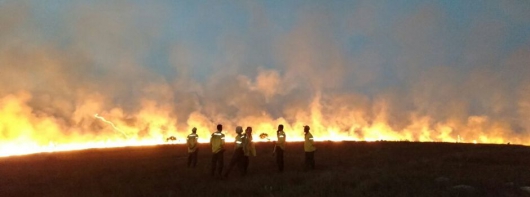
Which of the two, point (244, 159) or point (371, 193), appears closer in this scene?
point (371, 193)

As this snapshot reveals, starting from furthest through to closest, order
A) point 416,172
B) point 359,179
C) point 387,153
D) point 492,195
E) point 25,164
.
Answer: point 387,153 → point 25,164 → point 416,172 → point 359,179 → point 492,195

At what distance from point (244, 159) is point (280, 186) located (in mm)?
4015

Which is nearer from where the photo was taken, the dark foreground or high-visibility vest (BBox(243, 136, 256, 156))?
the dark foreground

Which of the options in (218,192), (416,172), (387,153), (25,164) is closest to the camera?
(218,192)

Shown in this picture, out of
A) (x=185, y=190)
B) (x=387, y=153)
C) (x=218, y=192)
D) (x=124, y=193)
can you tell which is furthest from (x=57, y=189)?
(x=387, y=153)

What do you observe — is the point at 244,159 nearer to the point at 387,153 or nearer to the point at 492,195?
the point at 492,195

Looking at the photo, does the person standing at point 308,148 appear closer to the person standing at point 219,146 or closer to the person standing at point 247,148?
the person standing at point 247,148

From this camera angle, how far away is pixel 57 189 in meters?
17.2

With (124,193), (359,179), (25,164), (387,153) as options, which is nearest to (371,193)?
(359,179)

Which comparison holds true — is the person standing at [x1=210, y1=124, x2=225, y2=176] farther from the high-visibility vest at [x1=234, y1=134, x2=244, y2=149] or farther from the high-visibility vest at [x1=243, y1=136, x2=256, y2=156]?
the high-visibility vest at [x1=243, y1=136, x2=256, y2=156]

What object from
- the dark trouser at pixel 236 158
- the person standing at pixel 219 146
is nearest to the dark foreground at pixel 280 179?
the dark trouser at pixel 236 158

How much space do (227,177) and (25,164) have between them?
49.0 feet

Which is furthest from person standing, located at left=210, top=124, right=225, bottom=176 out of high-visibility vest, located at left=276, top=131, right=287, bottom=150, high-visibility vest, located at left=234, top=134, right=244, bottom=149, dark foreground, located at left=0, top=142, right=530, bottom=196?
high-visibility vest, located at left=276, top=131, right=287, bottom=150

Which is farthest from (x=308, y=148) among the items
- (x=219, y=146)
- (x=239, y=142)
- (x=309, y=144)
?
(x=219, y=146)
